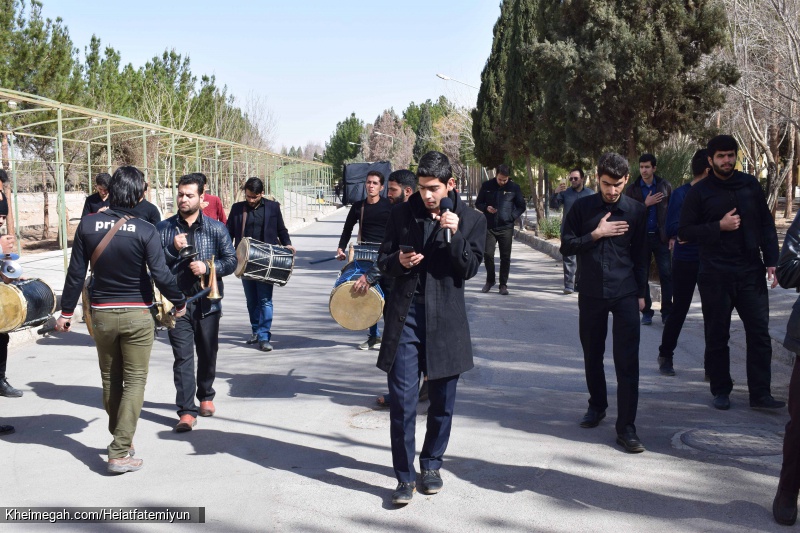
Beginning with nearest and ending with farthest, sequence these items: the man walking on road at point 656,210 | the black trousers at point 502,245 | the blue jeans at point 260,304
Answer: the blue jeans at point 260,304 → the man walking on road at point 656,210 → the black trousers at point 502,245

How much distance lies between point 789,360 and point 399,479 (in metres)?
5.11

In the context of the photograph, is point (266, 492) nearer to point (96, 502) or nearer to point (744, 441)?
point (96, 502)

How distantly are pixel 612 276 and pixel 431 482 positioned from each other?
200 centimetres

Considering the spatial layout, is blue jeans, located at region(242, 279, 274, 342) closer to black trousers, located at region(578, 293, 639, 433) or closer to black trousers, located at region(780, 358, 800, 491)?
black trousers, located at region(578, 293, 639, 433)

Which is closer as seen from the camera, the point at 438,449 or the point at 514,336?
the point at 438,449

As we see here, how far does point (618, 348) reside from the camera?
19.6 feet

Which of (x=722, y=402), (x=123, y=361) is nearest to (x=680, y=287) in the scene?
(x=722, y=402)

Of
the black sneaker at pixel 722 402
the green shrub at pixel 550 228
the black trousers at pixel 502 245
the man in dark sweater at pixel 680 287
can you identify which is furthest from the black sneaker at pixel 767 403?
the green shrub at pixel 550 228

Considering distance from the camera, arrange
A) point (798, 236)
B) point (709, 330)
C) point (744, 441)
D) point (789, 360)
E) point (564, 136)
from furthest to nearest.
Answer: point (564, 136)
point (789, 360)
point (709, 330)
point (744, 441)
point (798, 236)

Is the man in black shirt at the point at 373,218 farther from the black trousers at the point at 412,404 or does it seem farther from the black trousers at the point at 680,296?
the black trousers at the point at 412,404

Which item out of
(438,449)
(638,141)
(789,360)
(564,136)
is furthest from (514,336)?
(564,136)

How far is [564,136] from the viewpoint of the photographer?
65.1ft

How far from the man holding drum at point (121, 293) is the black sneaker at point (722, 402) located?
13.9 feet

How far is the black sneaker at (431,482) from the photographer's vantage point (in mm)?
5047
